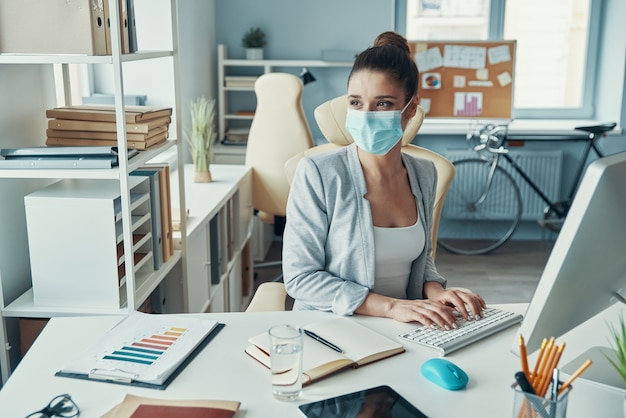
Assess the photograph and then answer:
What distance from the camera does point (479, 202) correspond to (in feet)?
16.0

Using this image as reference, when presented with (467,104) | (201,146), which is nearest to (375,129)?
(201,146)

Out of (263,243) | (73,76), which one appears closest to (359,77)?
(73,76)

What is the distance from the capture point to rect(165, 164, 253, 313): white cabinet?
8.50ft

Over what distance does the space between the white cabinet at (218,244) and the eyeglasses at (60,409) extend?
1.30 metres

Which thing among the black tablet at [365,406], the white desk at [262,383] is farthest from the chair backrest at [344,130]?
the black tablet at [365,406]

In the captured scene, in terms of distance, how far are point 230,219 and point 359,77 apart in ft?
6.01

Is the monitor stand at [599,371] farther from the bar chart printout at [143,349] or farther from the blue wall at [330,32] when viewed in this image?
the blue wall at [330,32]

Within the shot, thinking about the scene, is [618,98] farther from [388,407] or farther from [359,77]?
[388,407]

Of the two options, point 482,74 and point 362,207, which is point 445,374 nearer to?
point 362,207

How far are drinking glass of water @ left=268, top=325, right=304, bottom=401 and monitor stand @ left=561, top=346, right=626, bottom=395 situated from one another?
453mm

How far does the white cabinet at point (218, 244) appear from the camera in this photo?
8.50 feet

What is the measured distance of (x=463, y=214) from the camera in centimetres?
495

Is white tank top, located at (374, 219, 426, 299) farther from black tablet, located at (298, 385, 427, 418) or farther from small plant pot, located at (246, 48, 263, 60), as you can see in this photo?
small plant pot, located at (246, 48, 263, 60)

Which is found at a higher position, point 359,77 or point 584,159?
point 359,77
